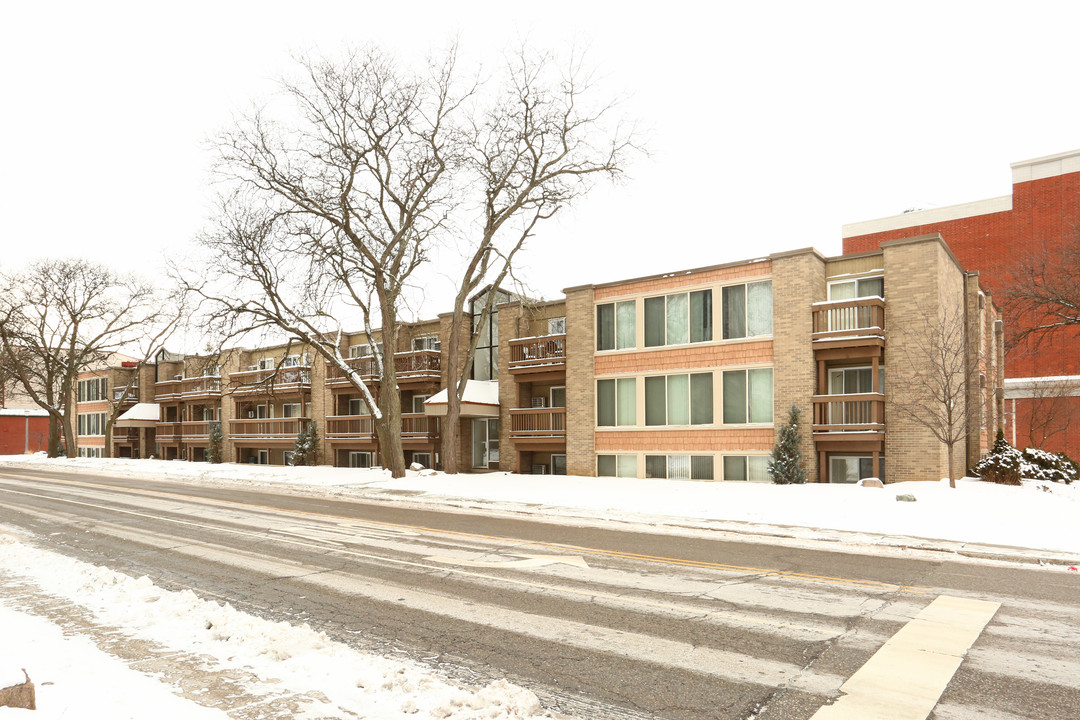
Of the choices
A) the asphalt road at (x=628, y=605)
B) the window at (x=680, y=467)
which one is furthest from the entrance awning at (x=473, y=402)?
the asphalt road at (x=628, y=605)

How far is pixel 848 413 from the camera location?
780 inches

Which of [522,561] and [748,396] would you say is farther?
[748,396]

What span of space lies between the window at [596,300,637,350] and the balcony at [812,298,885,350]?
653 cm

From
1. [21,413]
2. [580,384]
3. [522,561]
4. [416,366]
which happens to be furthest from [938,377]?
[21,413]

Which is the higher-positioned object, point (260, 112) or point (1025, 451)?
point (260, 112)

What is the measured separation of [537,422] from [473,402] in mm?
2761

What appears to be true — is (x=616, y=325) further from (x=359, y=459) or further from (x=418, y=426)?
(x=359, y=459)

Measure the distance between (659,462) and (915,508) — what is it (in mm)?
10076

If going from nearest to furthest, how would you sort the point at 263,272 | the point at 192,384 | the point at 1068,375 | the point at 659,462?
the point at 659,462
the point at 263,272
the point at 1068,375
the point at 192,384

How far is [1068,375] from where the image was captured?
111 feet

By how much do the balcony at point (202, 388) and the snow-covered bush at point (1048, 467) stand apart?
41.0 metres

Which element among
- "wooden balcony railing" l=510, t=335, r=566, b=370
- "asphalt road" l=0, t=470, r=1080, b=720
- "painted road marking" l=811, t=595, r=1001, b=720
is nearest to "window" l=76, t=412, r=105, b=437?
"wooden balcony railing" l=510, t=335, r=566, b=370

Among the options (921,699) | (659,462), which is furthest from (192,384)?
(921,699)

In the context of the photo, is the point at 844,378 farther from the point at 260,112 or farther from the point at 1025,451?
the point at 260,112
